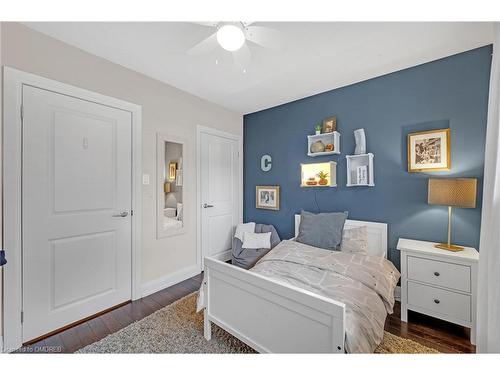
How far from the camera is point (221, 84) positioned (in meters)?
2.71

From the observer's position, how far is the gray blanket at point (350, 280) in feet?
4.20

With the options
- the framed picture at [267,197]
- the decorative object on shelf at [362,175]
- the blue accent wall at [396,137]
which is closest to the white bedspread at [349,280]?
the blue accent wall at [396,137]

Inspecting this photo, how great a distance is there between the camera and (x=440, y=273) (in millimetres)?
1840

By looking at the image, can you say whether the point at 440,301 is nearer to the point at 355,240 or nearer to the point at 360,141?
the point at 355,240

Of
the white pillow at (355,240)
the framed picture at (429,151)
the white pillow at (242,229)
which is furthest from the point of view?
the white pillow at (242,229)

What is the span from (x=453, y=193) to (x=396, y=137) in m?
0.85

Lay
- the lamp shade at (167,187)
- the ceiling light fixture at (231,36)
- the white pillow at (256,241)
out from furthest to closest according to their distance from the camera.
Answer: the white pillow at (256,241) → the lamp shade at (167,187) → the ceiling light fixture at (231,36)

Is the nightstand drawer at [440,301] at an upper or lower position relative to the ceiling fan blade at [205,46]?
lower

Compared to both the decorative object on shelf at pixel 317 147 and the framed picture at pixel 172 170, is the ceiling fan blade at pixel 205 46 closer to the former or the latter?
the framed picture at pixel 172 170

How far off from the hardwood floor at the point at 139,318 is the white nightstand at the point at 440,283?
0.12 metres

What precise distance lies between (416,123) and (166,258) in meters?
3.27

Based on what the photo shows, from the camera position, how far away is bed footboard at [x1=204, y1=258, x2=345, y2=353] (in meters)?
1.08
